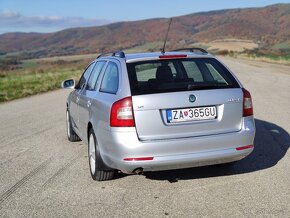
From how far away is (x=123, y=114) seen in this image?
16.1 feet

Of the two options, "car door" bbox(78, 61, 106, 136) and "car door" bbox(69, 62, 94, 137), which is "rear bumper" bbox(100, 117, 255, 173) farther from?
"car door" bbox(69, 62, 94, 137)

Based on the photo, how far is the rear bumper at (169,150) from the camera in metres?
4.88

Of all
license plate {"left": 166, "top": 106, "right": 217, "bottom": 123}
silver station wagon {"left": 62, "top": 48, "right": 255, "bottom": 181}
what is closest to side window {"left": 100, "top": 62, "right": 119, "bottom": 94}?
silver station wagon {"left": 62, "top": 48, "right": 255, "bottom": 181}

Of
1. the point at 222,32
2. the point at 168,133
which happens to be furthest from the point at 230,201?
the point at 222,32

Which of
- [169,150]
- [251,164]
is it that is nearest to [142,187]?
[169,150]

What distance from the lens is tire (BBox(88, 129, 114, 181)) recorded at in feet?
18.1

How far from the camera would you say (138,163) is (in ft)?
16.1

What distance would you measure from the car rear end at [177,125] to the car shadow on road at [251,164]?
0.71m

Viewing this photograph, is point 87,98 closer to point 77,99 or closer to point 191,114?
point 77,99

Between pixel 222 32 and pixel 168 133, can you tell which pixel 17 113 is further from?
pixel 222 32

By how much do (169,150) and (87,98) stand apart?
1874 mm

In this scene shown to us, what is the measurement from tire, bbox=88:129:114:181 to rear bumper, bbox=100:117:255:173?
362mm

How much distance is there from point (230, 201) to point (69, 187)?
6.35 ft

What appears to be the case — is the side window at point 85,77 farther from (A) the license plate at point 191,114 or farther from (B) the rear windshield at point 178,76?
(A) the license plate at point 191,114
